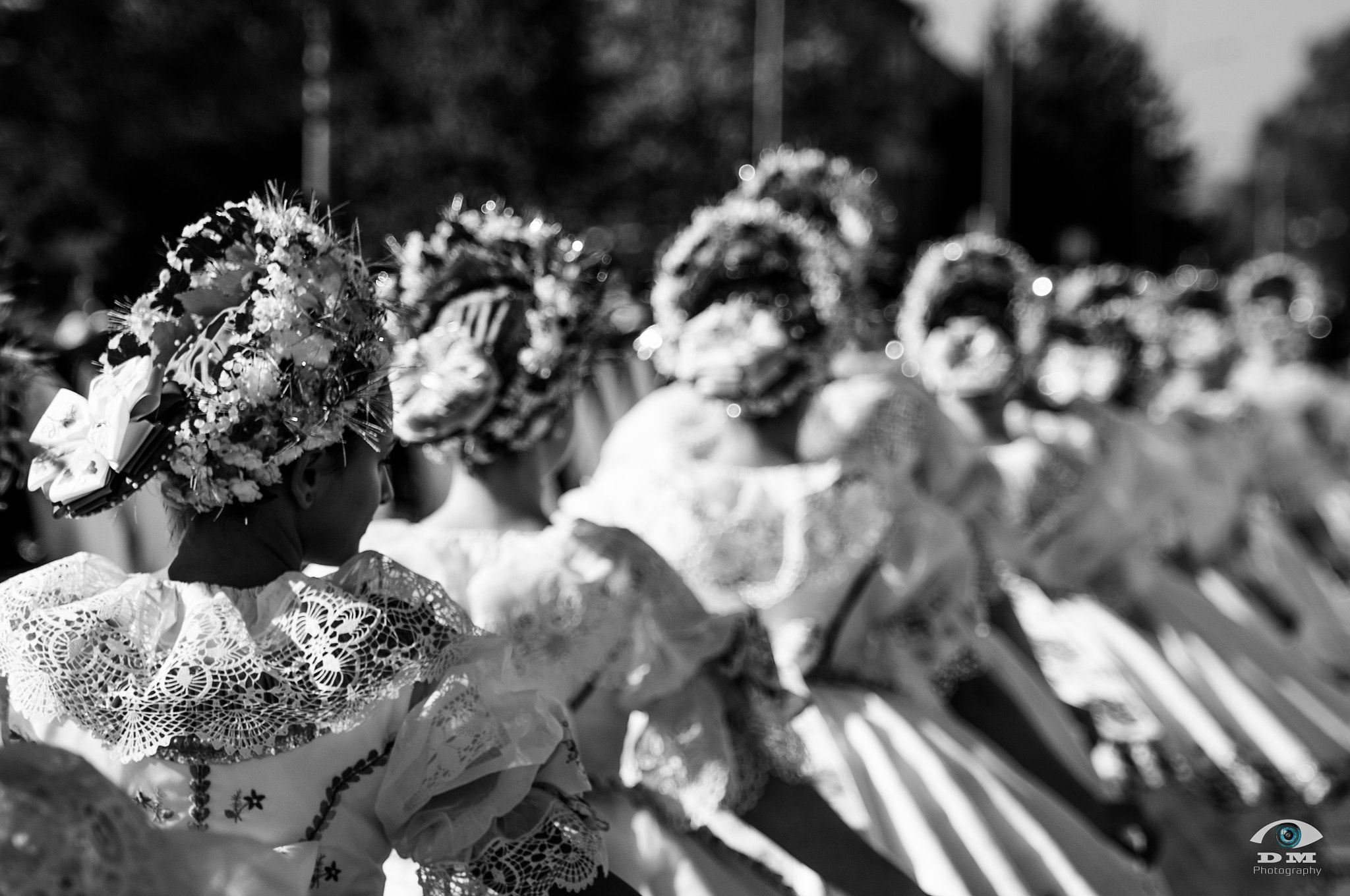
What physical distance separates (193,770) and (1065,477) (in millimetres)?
4497

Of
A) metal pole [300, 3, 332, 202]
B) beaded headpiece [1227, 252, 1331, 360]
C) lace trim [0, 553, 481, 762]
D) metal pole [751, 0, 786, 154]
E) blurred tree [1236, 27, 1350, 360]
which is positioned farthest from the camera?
blurred tree [1236, 27, 1350, 360]

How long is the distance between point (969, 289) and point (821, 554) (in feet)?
7.63

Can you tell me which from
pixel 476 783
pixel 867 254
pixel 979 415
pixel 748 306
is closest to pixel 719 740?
pixel 476 783

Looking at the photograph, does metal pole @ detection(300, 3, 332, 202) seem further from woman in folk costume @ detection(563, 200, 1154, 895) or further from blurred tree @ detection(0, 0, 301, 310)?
woman in folk costume @ detection(563, 200, 1154, 895)

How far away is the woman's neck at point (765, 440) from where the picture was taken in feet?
12.0

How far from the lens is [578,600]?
264cm

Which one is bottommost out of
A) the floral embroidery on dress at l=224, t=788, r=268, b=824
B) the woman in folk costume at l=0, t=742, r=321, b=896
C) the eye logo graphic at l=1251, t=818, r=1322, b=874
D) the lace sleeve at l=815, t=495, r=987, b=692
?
the eye logo graphic at l=1251, t=818, r=1322, b=874

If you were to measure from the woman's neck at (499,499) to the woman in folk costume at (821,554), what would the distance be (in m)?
0.63

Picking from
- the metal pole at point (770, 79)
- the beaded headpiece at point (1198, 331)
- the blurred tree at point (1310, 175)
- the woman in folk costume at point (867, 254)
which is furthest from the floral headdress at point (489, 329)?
the blurred tree at point (1310, 175)

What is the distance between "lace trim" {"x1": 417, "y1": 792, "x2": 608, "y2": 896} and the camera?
6.66 ft

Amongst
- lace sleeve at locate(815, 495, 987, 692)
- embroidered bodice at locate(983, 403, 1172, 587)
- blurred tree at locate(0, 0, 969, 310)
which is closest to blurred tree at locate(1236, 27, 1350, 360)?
blurred tree at locate(0, 0, 969, 310)

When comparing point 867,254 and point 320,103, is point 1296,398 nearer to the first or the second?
point 867,254

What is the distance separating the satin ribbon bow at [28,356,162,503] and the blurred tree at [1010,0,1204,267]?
41.4m

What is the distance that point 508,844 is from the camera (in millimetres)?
2068
